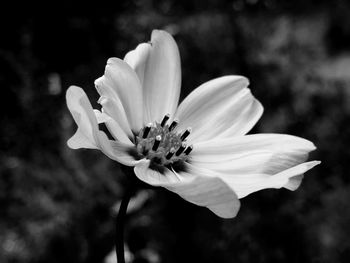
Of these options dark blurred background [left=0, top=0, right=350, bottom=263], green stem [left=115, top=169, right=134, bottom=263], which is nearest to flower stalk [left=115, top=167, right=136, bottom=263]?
green stem [left=115, top=169, right=134, bottom=263]

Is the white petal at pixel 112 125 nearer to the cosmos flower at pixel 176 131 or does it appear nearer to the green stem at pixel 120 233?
the cosmos flower at pixel 176 131

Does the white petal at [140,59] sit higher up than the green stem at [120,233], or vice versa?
the white petal at [140,59]

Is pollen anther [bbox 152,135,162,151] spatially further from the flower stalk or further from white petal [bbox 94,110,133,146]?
the flower stalk

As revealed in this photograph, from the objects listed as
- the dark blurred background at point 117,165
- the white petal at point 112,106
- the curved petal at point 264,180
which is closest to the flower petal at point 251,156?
the curved petal at point 264,180

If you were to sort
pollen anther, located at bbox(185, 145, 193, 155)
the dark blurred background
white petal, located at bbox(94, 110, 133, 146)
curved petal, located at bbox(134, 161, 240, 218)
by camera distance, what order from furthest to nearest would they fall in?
the dark blurred background → pollen anther, located at bbox(185, 145, 193, 155) → white petal, located at bbox(94, 110, 133, 146) → curved petal, located at bbox(134, 161, 240, 218)

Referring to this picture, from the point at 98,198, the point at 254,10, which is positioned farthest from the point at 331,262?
the point at 254,10

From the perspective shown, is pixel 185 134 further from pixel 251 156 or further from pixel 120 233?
pixel 120 233

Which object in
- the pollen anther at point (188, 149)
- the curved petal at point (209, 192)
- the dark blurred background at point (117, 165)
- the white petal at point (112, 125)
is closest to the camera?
the curved petal at point (209, 192)

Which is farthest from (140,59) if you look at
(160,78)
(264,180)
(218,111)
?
(264,180)
